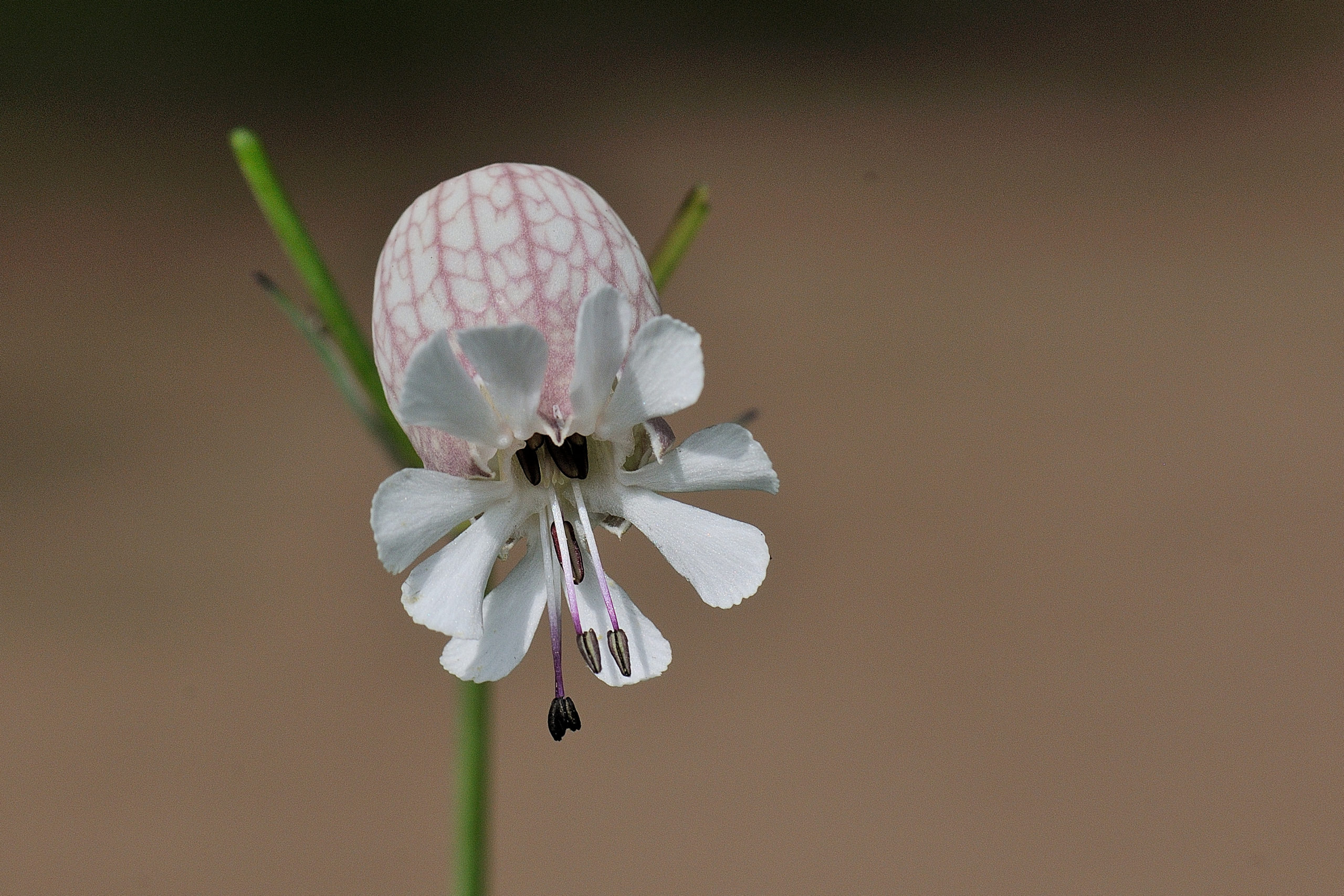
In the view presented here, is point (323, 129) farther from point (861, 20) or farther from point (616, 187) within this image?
point (861, 20)

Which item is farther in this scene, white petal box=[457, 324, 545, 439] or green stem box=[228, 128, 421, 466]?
green stem box=[228, 128, 421, 466]

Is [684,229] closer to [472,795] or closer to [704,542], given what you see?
[704,542]

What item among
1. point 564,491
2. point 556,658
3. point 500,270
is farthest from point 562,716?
point 500,270

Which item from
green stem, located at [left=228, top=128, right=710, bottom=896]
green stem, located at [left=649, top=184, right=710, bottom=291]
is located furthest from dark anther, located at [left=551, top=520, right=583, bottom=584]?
green stem, located at [left=649, top=184, right=710, bottom=291]

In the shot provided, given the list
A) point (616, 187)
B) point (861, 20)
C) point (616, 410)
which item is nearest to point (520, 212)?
point (616, 410)

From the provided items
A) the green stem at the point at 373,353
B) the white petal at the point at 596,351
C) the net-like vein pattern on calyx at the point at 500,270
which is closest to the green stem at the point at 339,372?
the green stem at the point at 373,353

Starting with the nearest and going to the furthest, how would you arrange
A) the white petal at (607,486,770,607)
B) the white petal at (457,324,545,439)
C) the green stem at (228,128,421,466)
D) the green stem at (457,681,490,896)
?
the white petal at (457,324,545,439), the white petal at (607,486,770,607), the green stem at (228,128,421,466), the green stem at (457,681,490,896)

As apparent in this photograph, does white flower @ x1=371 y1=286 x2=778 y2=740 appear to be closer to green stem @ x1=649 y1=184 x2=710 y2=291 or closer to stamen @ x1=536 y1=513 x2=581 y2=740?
stamen @ x1=536 y1=513 x2=581 y2=740

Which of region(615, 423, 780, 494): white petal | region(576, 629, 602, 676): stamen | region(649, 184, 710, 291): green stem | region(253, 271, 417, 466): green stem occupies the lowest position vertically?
region(576, 629, 602, 676): stamen
